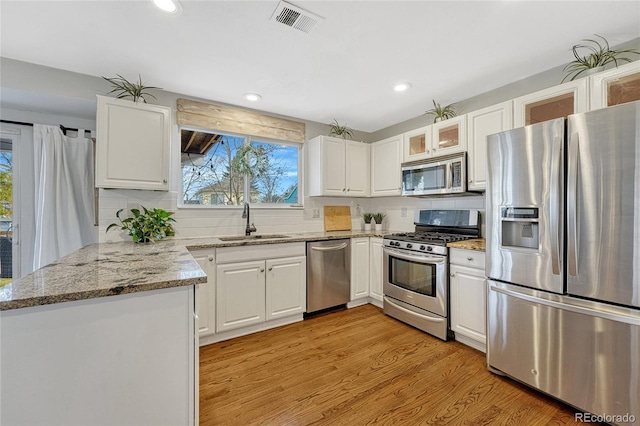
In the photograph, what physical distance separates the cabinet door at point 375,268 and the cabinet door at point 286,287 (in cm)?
91

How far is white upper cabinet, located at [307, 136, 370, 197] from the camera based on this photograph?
11.2 ft

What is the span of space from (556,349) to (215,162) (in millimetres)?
3388

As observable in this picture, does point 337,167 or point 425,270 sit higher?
point 337,167

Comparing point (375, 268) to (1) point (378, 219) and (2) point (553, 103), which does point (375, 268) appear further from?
(2) point (553, 103)

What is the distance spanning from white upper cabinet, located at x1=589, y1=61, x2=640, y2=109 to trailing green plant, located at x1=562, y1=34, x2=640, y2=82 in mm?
194

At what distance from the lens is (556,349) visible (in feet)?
5.42

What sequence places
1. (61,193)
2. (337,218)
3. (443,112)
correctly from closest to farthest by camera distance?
(61,193), (443,112), (337,218)

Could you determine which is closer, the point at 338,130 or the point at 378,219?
the point at 338,130

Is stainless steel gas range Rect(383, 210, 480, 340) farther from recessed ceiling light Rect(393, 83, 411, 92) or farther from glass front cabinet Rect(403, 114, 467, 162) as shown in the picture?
recessed ceiling light Rect(393, 83, 411, 92)

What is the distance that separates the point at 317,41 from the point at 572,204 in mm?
1949

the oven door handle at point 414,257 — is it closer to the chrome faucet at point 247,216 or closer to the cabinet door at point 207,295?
the chrome faucet at point 247,216

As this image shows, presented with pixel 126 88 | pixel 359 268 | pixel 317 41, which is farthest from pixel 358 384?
pixel 126 88

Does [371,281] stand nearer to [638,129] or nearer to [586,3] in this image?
[638,129]

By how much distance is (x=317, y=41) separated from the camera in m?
1.92
